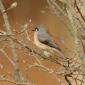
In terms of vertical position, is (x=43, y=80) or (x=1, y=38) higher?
(x=1, y=38)

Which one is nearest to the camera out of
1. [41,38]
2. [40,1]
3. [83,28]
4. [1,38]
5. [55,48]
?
[1,38]

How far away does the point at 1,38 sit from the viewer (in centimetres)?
295

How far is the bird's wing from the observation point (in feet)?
14.7

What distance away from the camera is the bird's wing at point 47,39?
4.47 meters

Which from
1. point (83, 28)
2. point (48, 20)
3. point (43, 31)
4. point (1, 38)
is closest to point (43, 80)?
point (48, 20)

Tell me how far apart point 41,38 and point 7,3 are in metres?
2.24

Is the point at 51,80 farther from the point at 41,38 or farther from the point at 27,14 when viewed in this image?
the point at 41,38

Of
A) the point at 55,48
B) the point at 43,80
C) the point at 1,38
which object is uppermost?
the point at 1,38

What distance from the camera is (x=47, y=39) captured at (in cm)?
468

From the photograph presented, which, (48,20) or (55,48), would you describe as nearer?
(55,48)

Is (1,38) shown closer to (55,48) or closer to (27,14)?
(55,48)

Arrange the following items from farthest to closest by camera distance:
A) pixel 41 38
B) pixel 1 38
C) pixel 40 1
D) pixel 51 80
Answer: pixel 40 1, pixel 51 80, pixel 41 38, pixel 1 38

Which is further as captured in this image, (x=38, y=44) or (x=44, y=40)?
(x=44, y=40)

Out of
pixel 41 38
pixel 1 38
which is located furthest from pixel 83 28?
pixel 41 38
